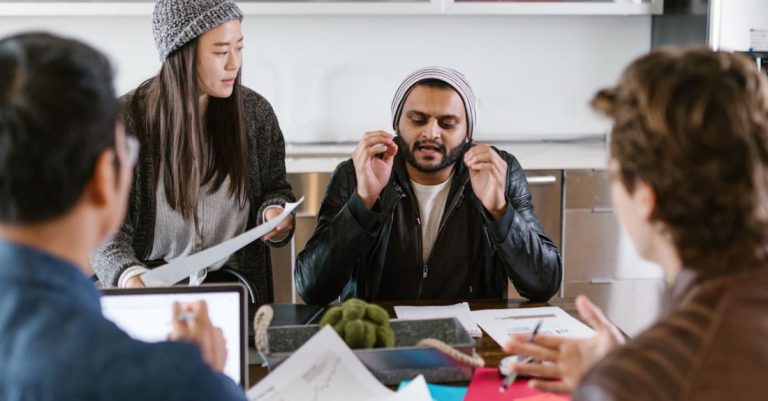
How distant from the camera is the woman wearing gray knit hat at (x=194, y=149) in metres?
2.15

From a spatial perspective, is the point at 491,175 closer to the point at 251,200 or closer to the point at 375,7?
the point at 251,200

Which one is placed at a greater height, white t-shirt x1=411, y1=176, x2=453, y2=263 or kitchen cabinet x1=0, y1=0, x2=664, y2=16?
kitchen cabinet x1=0, y1=0, x2=664, y2=16

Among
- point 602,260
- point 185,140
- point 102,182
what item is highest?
point 102,182

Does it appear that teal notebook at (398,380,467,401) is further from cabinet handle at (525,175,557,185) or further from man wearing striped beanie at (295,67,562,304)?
cabinet handle at (525,175,557,185)

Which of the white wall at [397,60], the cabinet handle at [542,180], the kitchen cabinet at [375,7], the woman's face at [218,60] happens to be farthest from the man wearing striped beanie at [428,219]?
the white wall at [397,60]

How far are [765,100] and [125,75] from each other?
3585mm

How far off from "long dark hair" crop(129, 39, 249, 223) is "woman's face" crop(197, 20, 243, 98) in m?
0.02

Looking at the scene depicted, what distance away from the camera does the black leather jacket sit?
81.0 inches

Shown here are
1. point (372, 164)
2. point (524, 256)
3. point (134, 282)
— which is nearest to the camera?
point (134, 282)

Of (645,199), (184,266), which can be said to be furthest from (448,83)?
(645,199)

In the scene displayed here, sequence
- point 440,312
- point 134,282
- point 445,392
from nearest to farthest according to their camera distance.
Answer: point 445,392
point 134,282
point 440,312

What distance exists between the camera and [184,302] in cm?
133

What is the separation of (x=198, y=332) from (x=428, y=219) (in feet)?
4.21

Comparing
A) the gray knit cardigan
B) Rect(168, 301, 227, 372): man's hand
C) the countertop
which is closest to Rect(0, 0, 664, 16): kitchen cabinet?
the countertop
